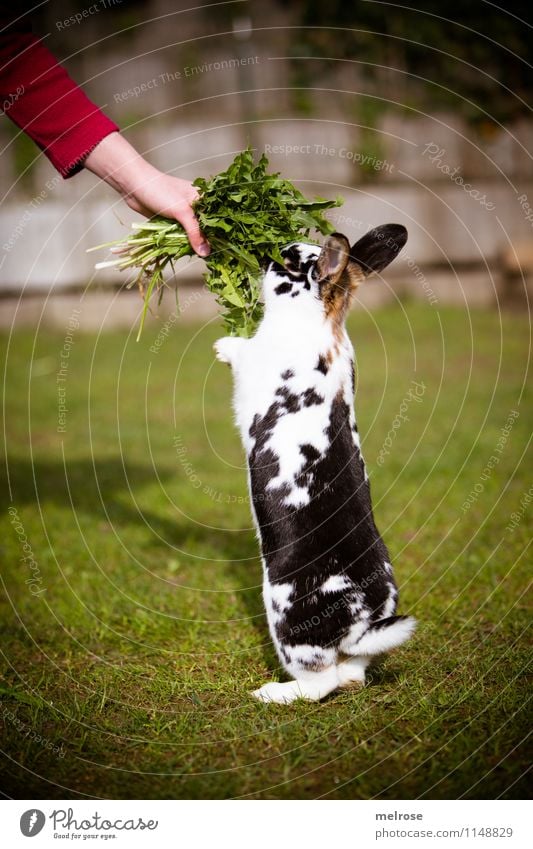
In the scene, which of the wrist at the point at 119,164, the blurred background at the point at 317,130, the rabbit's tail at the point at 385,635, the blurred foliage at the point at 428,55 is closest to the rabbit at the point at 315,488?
the rabbit's tail at the point at 385,635

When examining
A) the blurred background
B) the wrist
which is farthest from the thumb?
the blurred background

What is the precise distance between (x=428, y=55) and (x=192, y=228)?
14.5 metres

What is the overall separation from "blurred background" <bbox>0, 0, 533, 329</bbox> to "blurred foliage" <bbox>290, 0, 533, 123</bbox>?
0.03m

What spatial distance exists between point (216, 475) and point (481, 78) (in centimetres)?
1265

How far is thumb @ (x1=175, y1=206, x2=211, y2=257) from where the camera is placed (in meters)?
4.44

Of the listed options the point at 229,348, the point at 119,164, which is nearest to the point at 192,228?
the point at 119,164

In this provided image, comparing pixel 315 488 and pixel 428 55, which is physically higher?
pixel 428 55

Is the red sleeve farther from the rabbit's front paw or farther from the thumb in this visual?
the rabbit's front paw

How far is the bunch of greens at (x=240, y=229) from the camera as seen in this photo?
4277mm

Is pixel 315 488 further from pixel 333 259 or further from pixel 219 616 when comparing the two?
pixel 219 616

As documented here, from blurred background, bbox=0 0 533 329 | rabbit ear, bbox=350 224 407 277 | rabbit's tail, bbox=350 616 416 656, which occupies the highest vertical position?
blurred background, bbox=0 0 533 329

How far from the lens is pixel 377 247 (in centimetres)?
420

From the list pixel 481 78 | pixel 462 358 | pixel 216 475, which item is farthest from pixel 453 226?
pixel 216 475

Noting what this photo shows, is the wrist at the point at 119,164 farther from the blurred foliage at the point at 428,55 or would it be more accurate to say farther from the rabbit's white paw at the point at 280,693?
the blurred foliage at the point at 428,55
